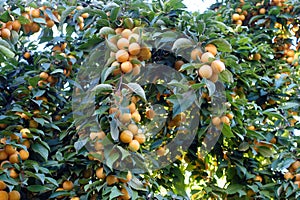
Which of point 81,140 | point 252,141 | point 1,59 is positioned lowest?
point 252,141

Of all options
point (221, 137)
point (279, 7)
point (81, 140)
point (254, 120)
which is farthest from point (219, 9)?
point (81, 140)

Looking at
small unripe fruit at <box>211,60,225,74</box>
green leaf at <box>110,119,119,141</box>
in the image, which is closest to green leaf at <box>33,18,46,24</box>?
green leaf at <box>110,119,119,141</box>

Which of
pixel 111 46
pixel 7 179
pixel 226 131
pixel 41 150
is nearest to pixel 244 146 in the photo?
pixel 226 131

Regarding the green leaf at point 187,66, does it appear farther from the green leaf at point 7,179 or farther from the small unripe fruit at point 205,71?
the green leaf at point 7,179

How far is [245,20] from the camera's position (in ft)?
10.2

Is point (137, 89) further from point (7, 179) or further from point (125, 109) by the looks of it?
point (7, 179)

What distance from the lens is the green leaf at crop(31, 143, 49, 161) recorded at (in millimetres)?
1869

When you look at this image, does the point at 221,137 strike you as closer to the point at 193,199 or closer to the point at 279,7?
the point at 193,199

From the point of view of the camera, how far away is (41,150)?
6.19ft

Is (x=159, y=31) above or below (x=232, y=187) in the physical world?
above

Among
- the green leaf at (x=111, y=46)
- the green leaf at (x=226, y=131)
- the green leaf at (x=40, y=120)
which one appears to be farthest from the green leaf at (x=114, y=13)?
the green leaf at (x=226, y=131)

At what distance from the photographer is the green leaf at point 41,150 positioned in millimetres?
1869

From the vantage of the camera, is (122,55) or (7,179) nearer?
(7,179)

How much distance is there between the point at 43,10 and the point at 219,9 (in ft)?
4.74
